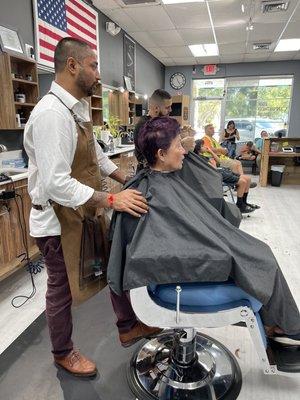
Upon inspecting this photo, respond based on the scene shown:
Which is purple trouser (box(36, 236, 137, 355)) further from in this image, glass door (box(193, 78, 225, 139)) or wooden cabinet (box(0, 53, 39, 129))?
glass door (box(193, 78, 225, 139))

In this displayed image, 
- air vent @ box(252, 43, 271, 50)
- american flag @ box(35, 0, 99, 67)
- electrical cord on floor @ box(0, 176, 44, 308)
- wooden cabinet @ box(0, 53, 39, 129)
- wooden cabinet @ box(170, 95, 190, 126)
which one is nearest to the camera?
electrical cord on floor @ box(0, 176, 44, 308)

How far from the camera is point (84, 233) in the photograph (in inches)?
53.4

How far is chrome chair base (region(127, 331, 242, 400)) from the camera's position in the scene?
4.68ft

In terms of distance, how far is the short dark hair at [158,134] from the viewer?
128cm

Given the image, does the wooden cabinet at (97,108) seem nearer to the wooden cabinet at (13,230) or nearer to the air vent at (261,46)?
the wooden cabinet at (13,230)

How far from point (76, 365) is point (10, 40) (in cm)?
278

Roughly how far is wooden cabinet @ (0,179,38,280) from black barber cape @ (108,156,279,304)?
1.37 metres

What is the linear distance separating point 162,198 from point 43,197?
1.65 ft

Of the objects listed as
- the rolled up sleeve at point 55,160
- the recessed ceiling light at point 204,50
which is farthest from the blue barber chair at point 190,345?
the recessed ceiling light at point 204,50

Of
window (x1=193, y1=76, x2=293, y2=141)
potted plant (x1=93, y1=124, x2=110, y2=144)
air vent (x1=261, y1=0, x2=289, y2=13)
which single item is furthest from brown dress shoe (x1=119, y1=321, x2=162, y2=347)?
window (x1=193, y1=76, x2=293, y2=141)

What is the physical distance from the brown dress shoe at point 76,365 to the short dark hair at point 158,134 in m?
1.09

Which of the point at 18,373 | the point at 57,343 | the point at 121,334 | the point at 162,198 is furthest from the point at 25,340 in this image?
the point at 162,198

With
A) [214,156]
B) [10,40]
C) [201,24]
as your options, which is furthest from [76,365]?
[201,24]

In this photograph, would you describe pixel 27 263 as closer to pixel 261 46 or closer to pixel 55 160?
pixel 55 160
